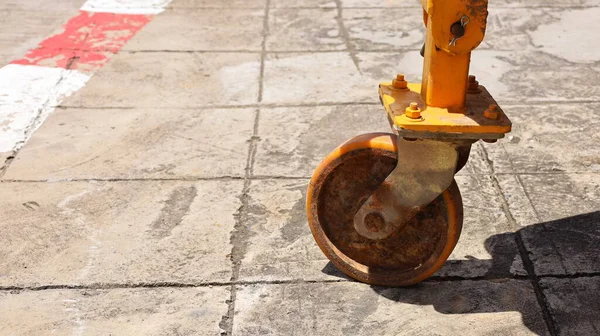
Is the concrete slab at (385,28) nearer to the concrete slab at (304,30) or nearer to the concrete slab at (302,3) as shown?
the concrete slab at (304,30)

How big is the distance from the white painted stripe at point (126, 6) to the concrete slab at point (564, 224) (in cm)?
422

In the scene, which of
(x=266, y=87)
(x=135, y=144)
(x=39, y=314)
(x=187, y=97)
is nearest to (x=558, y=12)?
(x=266, y=87)

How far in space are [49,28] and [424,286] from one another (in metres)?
4.67

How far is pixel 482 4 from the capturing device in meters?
2.93

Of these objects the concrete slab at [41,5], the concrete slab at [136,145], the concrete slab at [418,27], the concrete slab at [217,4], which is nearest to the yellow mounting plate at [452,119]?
the concrete slab at [136,145]

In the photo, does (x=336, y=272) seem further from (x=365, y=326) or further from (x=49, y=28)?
(x=49, y=28)

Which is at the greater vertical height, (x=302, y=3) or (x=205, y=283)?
(x=205, y=283)

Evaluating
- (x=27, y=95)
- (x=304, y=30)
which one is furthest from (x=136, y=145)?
(x=304, y=30)

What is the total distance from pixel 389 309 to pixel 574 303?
789 millimetres

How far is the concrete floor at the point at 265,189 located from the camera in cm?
342

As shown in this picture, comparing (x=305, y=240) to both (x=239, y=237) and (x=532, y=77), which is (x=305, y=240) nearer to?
(x=239, y=237)

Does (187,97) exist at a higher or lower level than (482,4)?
lower

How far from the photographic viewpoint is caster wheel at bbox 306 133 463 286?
339 centimetres

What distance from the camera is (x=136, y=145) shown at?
4.91 m
